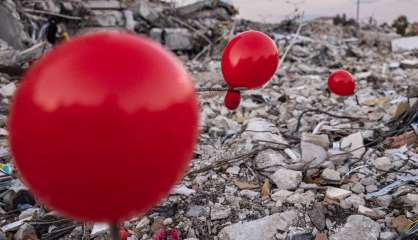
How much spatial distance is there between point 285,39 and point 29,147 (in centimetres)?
1029

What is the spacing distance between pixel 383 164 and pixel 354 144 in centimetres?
51

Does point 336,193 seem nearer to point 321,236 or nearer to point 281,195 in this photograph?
point 281,195

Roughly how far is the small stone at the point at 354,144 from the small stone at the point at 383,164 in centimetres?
21

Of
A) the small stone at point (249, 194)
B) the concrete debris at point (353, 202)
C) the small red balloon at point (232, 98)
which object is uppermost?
the small red balloon at point (232, 98)

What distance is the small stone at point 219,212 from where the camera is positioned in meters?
2.33

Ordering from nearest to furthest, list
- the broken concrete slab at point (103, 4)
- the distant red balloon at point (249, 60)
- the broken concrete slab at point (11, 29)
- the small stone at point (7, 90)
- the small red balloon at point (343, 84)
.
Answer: the distant red balloon at point (249, 60)
the small red balloon at point (343, 84)
the small stone at point (7, 90)
the broken concrete slab at point (11, 29)
the broken concrete slab at point (103, 4)

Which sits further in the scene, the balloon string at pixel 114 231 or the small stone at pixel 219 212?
the small stone at pixel 219 212

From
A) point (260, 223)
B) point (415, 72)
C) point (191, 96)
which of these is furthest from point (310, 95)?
point (191, 96)

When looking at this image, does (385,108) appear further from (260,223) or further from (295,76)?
(260,223)

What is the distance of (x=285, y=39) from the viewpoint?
412 inches

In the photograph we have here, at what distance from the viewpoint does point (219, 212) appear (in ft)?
7.77

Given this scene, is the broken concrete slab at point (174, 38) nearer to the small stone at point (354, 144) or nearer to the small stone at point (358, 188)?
the small stone at point (354, 144)

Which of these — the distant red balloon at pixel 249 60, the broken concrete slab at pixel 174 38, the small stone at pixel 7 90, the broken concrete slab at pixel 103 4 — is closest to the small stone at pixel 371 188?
the distant red balloon at pixel 249 60

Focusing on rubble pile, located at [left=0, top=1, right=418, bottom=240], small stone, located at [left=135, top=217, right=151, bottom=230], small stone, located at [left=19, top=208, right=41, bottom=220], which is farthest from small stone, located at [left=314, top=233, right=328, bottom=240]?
small stone, located at [left=19, top=208, right=41, bottom=220]
